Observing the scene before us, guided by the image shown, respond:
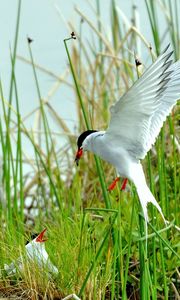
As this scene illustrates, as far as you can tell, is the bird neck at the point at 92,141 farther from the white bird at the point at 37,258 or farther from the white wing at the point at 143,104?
the white bird at the point at 37,258

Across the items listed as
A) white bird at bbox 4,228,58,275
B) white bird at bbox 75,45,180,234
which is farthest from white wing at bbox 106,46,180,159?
white bird at bbox 4,228,58,275

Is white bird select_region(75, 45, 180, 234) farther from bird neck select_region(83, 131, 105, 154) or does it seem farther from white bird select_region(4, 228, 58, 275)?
white bird select_region(4, 228, 58, 275)

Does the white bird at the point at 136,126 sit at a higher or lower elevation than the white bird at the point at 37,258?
higher

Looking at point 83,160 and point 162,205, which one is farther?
point 83,160

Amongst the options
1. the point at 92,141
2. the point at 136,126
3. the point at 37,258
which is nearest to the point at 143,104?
the point at 136,126

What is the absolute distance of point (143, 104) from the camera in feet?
8.15

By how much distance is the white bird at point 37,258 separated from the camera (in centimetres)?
337

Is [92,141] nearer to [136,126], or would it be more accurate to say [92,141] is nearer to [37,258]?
[136,126]

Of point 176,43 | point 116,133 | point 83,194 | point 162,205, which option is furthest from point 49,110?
point 116,133

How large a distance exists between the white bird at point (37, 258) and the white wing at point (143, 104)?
35.1 inches

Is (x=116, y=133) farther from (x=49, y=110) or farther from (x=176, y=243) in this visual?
(x=49, y=110)

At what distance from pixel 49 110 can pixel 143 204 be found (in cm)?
325

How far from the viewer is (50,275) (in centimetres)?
338

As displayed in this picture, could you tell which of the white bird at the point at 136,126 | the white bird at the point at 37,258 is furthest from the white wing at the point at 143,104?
the white bird at the point at 37,258
